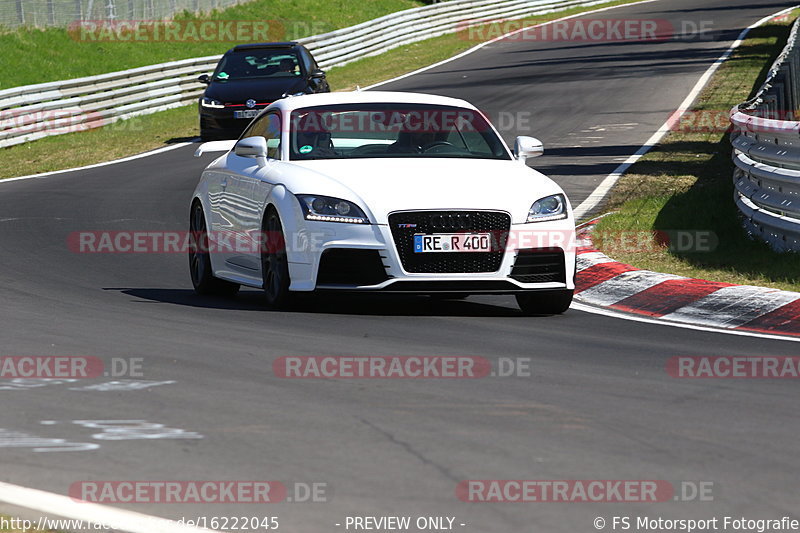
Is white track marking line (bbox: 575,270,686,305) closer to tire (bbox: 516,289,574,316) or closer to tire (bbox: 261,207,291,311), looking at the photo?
tire (bbox: 516,289,574,316)

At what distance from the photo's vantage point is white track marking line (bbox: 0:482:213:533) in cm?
467

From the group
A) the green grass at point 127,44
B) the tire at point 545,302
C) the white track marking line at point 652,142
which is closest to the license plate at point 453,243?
the tire at point 545,302

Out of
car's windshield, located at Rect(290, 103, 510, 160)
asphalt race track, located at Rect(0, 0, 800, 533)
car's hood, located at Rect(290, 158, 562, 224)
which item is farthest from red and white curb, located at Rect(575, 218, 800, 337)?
car's windshield, located at Rect(290, 103, 510, 160)

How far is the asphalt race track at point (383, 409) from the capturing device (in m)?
5.27

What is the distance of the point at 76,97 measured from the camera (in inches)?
1158

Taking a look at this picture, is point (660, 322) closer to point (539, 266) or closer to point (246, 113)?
point (539, 266)

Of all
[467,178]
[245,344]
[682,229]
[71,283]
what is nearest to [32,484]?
[245,344]

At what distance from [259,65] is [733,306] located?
17.2 metres

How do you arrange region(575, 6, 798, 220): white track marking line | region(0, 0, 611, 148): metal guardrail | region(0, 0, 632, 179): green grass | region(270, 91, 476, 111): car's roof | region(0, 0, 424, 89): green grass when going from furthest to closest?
1. region(0, 0, 424, 89): green grass
2. region(0, 0, 611, 148): metal guardrail
3. region(0, 0, 632, 179): green grass
4. region(575, 6, 798, 220): white track marking line
5. region(270, 91, 476, 111): car's roof

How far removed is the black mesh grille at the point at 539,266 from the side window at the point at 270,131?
201 cm

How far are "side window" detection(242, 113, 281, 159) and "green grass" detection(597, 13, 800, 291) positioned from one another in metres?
3.01

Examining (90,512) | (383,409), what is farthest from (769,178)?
(90,512)

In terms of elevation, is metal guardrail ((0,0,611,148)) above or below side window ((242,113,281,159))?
below

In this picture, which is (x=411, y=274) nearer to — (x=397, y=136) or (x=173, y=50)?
(x=397, y=136)
